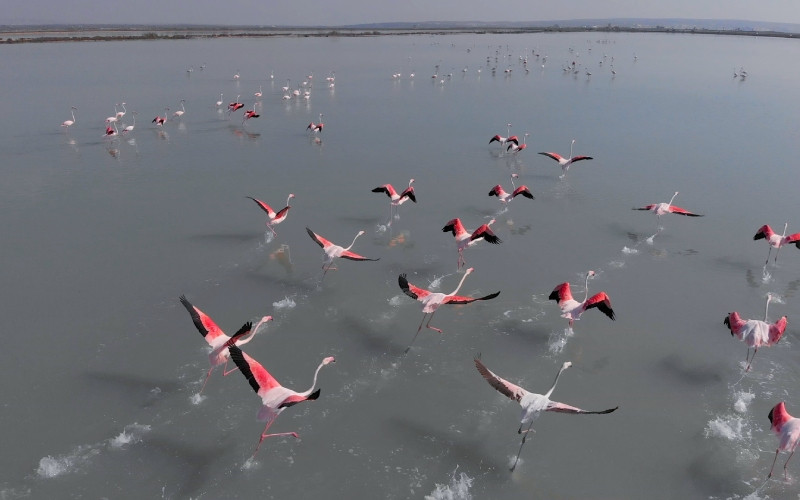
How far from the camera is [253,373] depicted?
5965 millimetres

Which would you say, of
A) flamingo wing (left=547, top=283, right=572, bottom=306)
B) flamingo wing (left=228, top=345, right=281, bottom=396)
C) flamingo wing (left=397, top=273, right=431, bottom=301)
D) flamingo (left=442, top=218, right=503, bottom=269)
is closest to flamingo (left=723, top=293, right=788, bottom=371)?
flamingo wing (left=547, top=283, right=572, bottom=306)

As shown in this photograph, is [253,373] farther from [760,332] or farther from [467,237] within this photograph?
[760,332]

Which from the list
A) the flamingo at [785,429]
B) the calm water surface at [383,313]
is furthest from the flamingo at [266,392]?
the flamingo at [785,429]

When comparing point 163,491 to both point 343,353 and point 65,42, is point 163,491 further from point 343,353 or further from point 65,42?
point 65,42

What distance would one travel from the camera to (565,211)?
13.6 metres

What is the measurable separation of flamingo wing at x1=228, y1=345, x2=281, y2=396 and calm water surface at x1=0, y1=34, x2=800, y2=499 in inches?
31.6

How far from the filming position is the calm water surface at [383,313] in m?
5.99

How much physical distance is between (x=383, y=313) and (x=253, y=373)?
3327 mm

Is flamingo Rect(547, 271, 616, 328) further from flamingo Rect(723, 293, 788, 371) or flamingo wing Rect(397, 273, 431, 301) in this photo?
flamingo wing Rect(397, 273, 431, 301)

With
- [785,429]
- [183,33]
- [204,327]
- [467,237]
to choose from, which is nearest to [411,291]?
[467,237]

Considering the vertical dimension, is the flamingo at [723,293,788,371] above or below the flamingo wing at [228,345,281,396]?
below

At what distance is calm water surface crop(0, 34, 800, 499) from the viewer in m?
5.99

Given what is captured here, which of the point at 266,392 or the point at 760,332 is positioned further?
the point at 760,332

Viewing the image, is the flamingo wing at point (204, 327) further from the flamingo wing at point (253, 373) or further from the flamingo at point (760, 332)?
the flamingo at point (760, 332)
